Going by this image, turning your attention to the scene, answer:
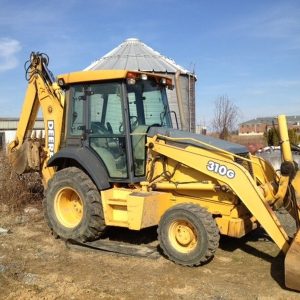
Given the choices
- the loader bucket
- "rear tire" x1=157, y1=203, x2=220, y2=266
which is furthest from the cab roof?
the loader bucket

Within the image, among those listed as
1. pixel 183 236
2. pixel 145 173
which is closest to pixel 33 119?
pixel 145 173

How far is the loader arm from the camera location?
25.4 feet

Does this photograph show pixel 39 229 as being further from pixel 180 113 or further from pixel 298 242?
pixel 298 242

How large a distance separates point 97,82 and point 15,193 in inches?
142

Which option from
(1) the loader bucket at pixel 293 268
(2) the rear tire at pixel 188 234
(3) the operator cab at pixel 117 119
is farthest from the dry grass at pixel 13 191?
(1) the loader bucket at pixel 293 268

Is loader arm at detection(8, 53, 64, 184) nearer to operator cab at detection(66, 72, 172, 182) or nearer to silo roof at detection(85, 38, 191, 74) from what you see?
operator cab at detection(66, 72, 172, 182)

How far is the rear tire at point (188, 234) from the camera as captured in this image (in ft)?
19.1

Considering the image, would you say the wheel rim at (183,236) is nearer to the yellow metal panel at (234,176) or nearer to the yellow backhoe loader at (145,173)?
the yellow backhoe loader at (145,173)

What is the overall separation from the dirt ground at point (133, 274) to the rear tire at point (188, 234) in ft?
0.49

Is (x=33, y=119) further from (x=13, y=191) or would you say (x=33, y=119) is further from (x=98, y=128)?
(x=98, y=128)

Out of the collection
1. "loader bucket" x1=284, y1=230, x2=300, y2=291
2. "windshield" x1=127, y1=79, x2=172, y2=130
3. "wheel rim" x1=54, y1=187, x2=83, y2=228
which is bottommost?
"loader bucket" x1=284, y1=230, x2=300, y2=291

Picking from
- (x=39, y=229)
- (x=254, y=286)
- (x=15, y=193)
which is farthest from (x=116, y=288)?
(x=15, y=193)

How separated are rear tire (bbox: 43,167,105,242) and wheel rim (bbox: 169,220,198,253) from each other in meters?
1.24

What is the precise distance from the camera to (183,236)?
19.9 ft
